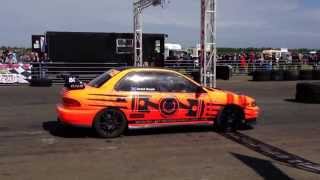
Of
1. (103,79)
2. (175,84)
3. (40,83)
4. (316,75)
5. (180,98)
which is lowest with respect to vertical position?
Result: (40,83)

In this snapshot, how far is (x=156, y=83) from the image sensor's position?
11.3 metres

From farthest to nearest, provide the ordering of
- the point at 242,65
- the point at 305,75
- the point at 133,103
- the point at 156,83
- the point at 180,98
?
the point at 242,65 < the point at 305,75 < the point at 180,98 < the point at 156,83 < the point at 133,103

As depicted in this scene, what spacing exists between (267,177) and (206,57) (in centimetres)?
1026

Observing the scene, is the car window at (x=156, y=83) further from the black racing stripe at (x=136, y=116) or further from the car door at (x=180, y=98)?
the black racing stripe at (x=136, y=116)

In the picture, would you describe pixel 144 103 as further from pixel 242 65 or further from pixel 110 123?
pixel 242 65

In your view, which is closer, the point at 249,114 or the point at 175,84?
the point at 175,84

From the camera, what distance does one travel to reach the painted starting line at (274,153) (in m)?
8.44

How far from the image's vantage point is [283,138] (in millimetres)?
11102

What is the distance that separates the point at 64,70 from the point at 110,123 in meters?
20.4

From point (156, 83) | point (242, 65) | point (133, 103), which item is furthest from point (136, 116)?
point (242, 65)

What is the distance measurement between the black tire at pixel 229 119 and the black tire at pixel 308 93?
22.3 ft

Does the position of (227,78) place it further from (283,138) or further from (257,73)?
(283,138)

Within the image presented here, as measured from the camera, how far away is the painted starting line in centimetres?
844

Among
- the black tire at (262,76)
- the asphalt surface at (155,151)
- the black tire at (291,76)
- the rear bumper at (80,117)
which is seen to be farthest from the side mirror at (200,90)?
the black tire at (291,76)
